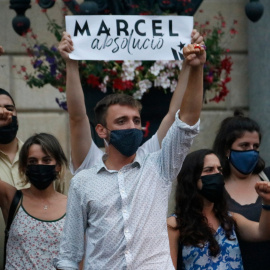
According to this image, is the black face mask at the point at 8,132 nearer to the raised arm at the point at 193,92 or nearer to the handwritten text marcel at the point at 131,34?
the handwritten text marcel at the point at 131,34

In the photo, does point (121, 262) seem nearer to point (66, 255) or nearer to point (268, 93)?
point (66, 255)

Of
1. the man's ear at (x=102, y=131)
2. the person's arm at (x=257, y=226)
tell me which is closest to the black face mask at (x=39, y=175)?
the man's ear at (x=102, y=131)

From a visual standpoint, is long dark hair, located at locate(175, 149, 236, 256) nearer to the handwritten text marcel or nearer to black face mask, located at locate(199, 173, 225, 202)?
black face mask, located at locate(199, 173, 225, 202)

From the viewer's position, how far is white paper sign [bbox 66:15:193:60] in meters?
5.96

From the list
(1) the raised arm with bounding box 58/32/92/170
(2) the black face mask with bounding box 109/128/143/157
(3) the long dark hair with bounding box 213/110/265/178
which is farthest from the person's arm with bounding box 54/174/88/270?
(3) the long dark hair with bounding box 213/110/265/178

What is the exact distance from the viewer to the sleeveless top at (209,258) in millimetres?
5605

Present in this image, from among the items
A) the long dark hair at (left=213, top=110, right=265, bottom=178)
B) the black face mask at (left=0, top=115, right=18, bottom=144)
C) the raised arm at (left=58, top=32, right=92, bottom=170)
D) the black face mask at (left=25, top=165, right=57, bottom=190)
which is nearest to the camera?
the raised arm at (left=58, top=32, right=92, bottom=170)

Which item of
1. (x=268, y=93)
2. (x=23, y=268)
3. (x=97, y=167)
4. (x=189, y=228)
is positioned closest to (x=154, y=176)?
(x=97, y=167)

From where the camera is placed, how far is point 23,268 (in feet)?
18.9

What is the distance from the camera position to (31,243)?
5793 mm

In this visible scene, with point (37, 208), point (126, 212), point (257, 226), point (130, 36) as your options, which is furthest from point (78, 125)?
point (257, 226)

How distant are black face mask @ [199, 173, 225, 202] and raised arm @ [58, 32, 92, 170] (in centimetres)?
68

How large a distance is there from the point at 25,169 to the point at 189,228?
103 cm

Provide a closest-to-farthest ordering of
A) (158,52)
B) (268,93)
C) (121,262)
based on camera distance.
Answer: (121,262) < (158,52) < (268,93)
